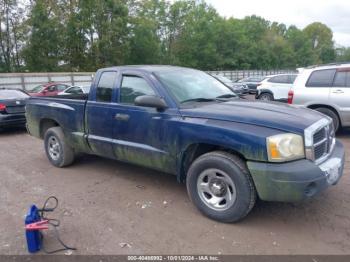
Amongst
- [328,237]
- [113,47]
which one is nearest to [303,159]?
[328,237]

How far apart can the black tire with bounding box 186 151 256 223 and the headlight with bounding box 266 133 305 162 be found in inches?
14.2

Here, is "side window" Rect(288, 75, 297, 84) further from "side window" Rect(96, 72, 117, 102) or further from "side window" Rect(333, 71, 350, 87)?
"side window" Rect(96, 72, 117, 102)

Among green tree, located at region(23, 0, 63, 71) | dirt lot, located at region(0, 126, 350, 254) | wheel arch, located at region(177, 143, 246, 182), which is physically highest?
green tree, located at region(23, 0, 63, 71)

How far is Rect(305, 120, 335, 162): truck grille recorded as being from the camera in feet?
11.0

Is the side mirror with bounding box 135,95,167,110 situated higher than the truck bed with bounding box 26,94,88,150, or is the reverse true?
the side mirror with bounding box 135,95,167,110

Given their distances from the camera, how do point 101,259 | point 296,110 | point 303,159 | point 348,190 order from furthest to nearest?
point 348,190 < point 296,110 < point 303,159 < point 101,259

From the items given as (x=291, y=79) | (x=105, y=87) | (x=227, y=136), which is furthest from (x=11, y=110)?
(x=291, y=79)

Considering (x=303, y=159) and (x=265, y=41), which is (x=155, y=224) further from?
(x=265, y=41)

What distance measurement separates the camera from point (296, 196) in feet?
10.8

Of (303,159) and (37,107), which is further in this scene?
(37,107)

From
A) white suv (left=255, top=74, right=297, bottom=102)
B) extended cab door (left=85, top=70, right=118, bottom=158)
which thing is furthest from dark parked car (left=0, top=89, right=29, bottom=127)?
white suv (left=255, top=74, right=297, bottom=102)

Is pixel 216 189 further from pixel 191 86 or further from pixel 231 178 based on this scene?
pixel 191 86

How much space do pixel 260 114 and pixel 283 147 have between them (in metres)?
0.52

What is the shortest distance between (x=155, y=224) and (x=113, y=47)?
3164 centimetres
